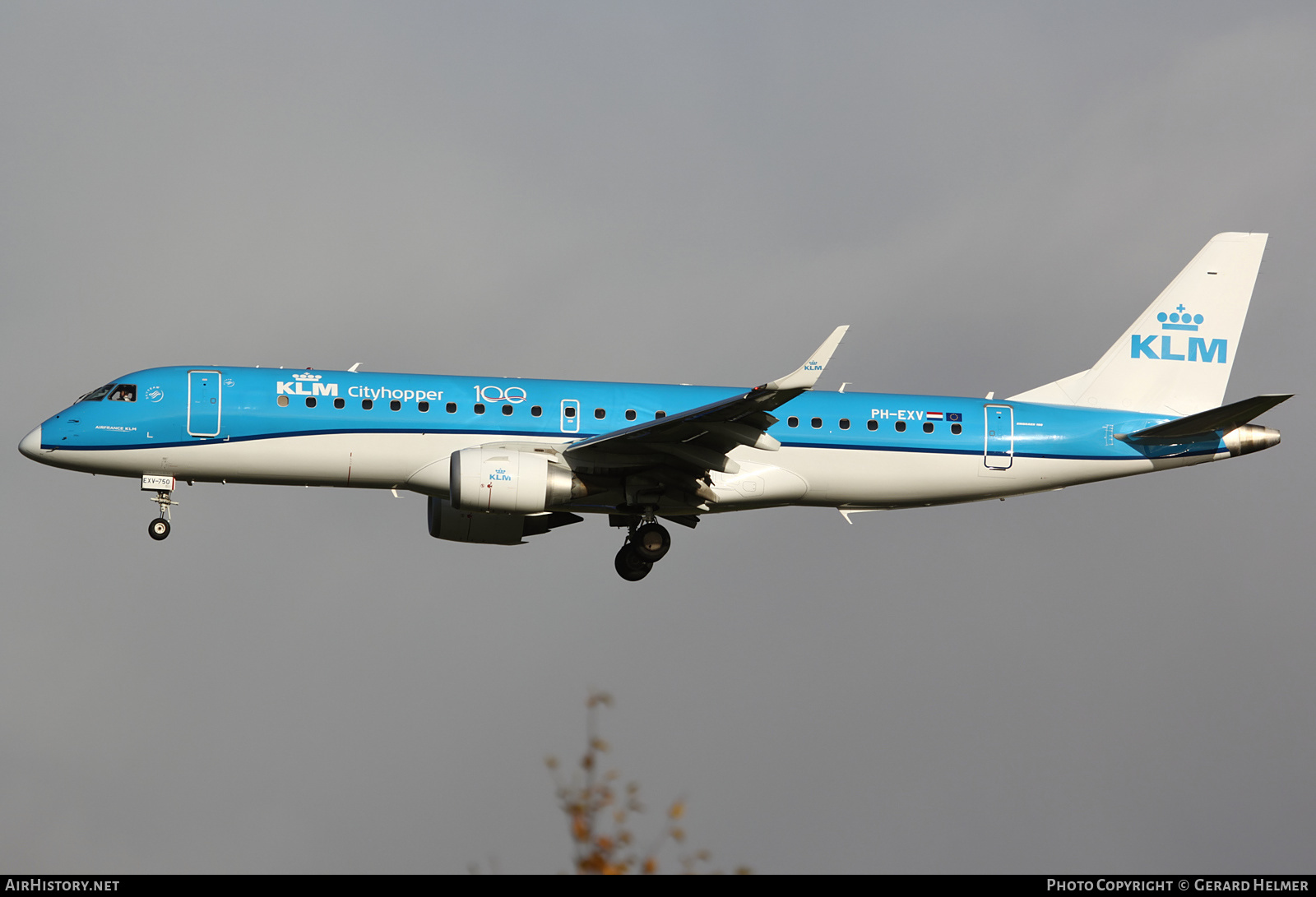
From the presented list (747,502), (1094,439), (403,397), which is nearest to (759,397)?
(747,502)

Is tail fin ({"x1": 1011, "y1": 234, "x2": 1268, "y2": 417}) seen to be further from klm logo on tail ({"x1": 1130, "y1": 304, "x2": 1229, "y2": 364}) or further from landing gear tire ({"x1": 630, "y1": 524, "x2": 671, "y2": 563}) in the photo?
landing gear tire ({"x1": 630, "y1": 524, "x2": 671, "y2": 563})

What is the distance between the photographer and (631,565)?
3538 centimetres

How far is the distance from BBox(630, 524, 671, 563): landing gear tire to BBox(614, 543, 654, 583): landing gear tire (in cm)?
27

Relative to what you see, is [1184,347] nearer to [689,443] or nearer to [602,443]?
[689,443]

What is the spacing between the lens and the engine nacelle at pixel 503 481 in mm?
31438

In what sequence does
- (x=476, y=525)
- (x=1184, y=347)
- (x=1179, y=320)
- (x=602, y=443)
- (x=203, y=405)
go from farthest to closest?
1. (x=1179, y=320)
2. (x=1184, y=347)
3. (x=476, y=525)
4. (x=203, y=405)
5. (x=602, y=443)

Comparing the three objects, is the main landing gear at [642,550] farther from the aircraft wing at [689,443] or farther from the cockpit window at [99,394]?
the cockpit window at [99,394]

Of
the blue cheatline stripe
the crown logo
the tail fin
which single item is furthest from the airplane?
the crown logo

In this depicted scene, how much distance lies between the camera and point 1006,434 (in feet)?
118

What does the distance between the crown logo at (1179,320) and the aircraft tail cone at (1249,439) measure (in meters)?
4.54

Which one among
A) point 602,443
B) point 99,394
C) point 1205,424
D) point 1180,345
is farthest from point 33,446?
point 1180,345

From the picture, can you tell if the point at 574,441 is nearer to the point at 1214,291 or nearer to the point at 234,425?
the point at 234,425

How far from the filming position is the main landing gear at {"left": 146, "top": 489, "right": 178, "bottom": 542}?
109 feet

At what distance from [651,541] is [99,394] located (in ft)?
43.7
